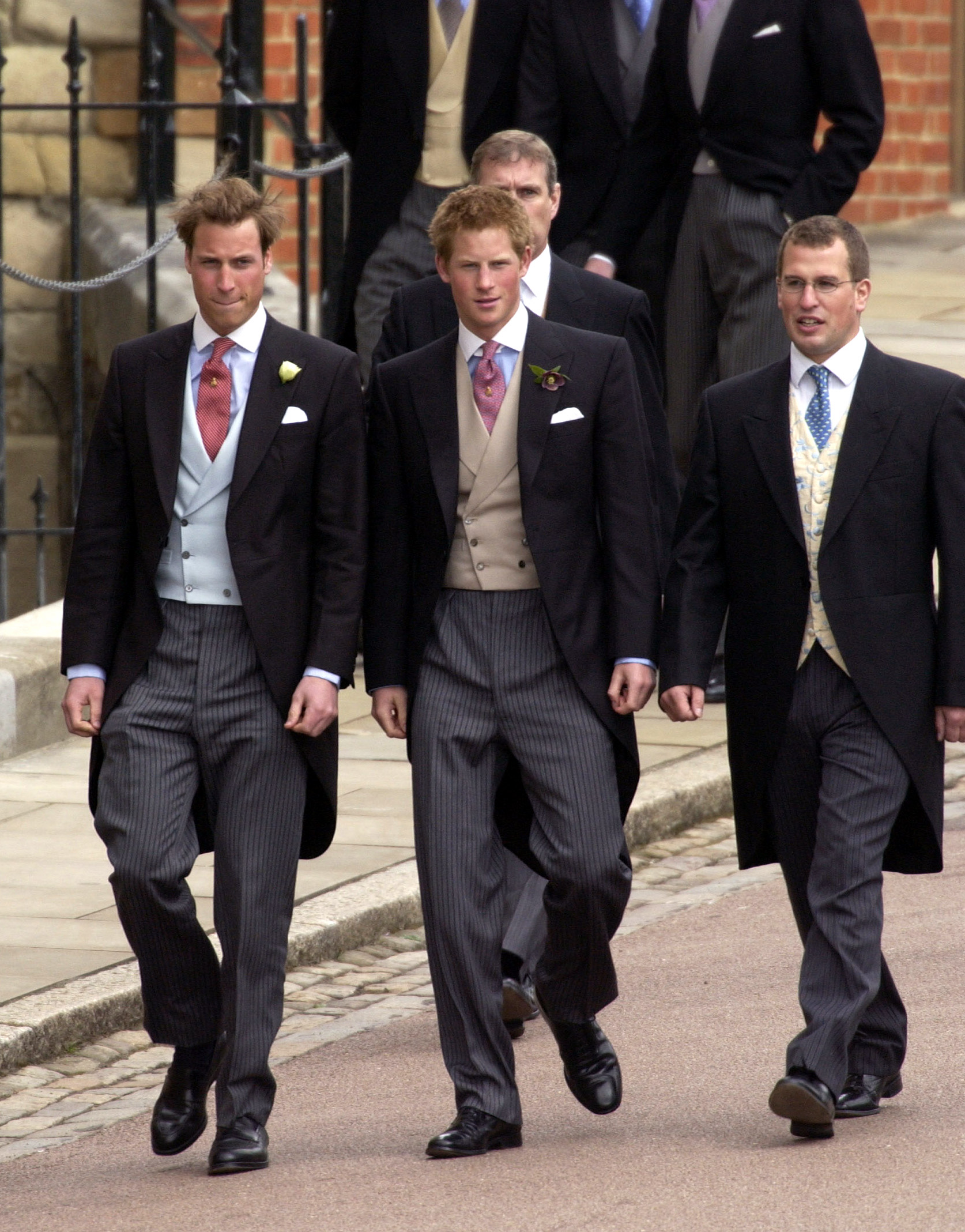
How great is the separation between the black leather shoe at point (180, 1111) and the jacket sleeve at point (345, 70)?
437cm

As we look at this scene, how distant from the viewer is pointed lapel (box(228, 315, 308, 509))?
4.89 m

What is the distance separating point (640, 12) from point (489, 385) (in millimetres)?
3581

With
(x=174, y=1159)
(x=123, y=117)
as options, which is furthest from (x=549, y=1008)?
(x=123, y=117)

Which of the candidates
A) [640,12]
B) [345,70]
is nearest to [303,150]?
[345,70]

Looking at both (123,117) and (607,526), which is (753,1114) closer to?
(607,526)

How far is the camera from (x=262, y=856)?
16.0ft

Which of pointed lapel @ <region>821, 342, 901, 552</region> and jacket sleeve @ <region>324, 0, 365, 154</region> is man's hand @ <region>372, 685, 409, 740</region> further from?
jacket sleeve @ <region>324, 0, 365, 154</region>

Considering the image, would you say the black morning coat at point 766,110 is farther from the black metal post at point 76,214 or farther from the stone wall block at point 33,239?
the stone wall block at point 33,239

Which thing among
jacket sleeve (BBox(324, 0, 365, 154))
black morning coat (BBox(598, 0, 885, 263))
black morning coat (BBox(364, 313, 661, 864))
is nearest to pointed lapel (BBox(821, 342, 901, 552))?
black morning coat (BBox(364, 313, 661, 864))

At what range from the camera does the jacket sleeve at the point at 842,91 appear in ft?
26.5

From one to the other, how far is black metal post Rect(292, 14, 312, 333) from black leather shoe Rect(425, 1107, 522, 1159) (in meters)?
5.00

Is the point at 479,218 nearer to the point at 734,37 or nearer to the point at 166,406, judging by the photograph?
the point at 166,406

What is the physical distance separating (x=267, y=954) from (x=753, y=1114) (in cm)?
102

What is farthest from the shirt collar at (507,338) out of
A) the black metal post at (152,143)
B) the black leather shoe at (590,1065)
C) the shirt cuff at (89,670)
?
the black metal post at (152,143)
